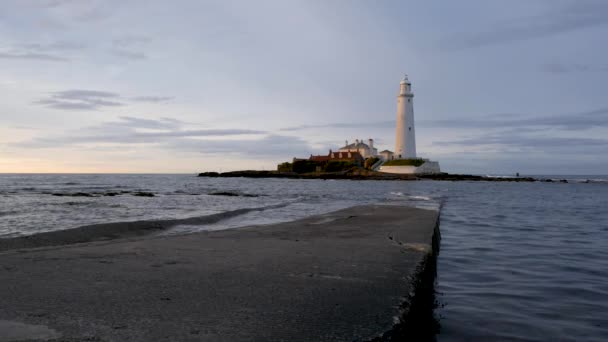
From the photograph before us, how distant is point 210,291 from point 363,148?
10994 centimetres

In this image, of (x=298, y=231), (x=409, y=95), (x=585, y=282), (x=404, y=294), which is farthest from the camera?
(x=409, y=95)

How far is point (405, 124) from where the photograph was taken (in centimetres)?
8862

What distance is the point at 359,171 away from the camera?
3875 inches

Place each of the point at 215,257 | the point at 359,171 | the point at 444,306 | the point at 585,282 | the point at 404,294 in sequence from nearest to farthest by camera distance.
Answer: the point at 404,294
the point at 444,306
the point at 215,257
the point at 585,282
the point at 359,171

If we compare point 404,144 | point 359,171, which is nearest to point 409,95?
point 404,144

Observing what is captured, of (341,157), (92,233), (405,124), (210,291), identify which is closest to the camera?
(210,291)

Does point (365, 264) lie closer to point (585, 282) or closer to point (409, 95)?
point (585, 282)

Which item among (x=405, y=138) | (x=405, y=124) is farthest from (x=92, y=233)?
(x=405, y=138)

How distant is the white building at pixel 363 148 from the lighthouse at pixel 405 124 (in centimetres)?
1984

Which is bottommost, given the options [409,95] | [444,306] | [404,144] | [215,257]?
[444,306]

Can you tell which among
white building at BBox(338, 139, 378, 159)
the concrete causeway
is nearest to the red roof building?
white building at BBox(338, 139, 378, 159)

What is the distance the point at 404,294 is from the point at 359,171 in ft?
308

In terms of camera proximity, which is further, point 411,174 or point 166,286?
point 411,174

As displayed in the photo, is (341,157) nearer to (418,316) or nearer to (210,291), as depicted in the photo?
(418,316)
